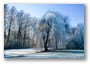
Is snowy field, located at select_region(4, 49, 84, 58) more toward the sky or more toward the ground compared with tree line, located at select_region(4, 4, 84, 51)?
more toward the ground

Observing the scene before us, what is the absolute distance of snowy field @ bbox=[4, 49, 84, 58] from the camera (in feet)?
8.86

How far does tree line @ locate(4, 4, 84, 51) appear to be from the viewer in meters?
2.71

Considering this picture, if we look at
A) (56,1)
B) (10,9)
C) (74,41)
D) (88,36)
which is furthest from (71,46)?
(10,9)

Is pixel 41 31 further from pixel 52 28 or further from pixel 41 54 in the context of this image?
pixel 41 54

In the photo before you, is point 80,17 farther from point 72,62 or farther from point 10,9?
point 10,9

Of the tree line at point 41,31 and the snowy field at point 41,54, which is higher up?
the tree line at point 41,31

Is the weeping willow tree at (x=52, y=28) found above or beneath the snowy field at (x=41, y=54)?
above

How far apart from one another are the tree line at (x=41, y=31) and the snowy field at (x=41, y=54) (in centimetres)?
5

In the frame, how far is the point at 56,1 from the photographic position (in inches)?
109

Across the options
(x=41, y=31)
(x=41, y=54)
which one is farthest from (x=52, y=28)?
(x=41, y=54)

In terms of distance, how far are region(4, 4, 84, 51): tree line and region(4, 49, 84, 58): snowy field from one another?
0.17 feet

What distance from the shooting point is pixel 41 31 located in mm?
2736

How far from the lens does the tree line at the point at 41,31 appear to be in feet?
8.89

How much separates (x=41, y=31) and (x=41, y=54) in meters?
0.29
